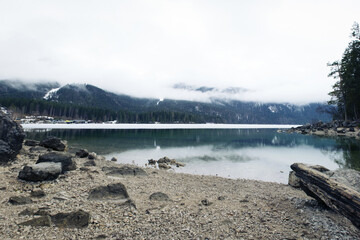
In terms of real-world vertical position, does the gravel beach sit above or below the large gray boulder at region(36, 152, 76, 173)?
below

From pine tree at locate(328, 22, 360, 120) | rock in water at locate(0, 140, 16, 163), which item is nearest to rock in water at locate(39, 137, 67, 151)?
rock in water at locate(0, 140, 16, 163)

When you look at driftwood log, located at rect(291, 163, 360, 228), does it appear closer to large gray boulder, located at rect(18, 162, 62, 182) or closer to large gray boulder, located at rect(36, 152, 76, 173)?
large gray boulder, located at rect(18, 162, 62, 182)

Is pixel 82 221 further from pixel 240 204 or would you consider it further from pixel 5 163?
pixel 5 163

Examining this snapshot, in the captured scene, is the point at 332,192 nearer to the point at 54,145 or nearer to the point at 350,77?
the point at 54,145

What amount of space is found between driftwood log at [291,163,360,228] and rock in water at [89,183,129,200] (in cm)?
993

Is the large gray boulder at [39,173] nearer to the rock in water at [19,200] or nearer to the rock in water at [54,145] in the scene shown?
the rock in water at [19,200]

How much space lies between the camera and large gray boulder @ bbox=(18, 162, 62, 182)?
11582 millimetres

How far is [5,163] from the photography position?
50.5ft

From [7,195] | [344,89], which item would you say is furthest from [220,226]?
[344,89]

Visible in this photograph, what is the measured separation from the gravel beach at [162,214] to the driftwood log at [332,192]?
90 cm

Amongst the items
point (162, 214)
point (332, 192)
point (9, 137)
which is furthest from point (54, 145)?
point (332, 192)

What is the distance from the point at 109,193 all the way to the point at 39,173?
15.9 feet

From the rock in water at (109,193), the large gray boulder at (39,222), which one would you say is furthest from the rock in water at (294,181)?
the large gray boulder at (39,222)

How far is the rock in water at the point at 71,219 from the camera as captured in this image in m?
7.32
